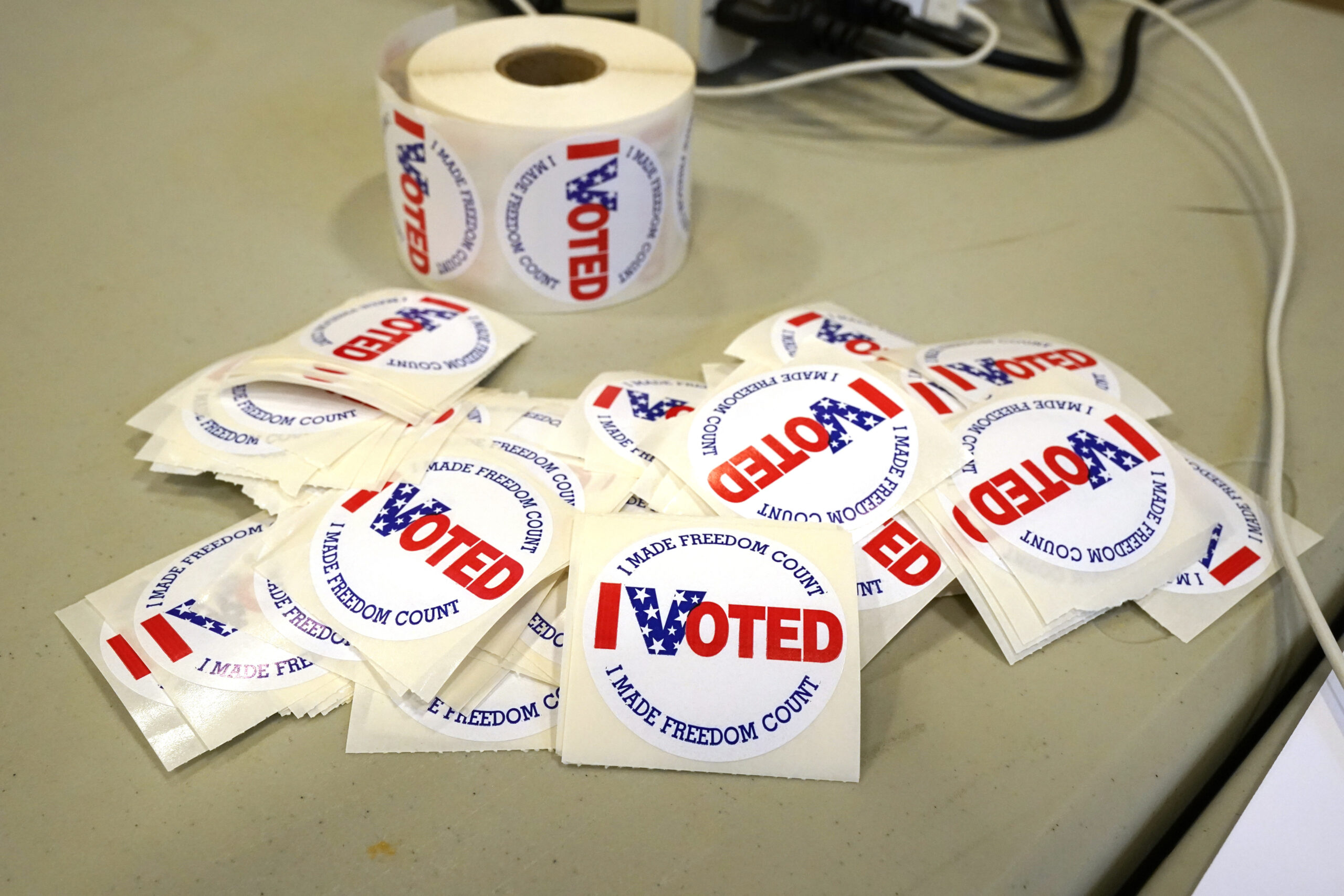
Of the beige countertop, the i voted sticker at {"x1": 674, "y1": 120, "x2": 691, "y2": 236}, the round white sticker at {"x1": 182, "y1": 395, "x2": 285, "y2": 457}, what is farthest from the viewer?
the i voted sticker at {"x1": 674, "y1": 120, "x2": 691, "y2": 236}

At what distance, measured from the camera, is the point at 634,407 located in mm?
477

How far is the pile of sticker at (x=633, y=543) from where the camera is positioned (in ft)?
1.19

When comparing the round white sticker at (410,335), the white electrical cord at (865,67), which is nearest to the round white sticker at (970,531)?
the round white sticker at (410,335)

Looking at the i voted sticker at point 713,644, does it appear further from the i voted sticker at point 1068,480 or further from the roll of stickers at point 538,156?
the roll of stickers at point 538,156

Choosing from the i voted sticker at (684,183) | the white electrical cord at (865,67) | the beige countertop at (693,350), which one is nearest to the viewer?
the beige countertop at (693,350)

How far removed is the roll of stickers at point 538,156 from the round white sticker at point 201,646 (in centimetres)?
22

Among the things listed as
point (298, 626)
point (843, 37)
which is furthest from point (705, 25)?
point (298, 626)

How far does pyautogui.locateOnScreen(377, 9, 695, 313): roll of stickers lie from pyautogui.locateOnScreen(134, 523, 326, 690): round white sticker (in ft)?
0.73

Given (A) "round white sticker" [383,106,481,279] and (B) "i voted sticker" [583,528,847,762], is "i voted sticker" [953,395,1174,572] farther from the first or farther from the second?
(A) "round white sticker" [383,106,481,279]

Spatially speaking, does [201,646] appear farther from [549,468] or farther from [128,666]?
[549,468]

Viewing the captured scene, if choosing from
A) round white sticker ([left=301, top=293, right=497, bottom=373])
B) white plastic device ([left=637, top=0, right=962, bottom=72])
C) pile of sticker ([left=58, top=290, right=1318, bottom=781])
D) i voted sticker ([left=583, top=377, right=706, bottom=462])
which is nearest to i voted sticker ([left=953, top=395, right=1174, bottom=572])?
pile of sticker ([left=58, top=290, right=1318, bottom=781])

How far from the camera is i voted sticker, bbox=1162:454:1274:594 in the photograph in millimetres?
430

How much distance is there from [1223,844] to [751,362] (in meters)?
0.27

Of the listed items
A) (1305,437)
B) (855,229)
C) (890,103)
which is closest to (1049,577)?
(1305,437)
